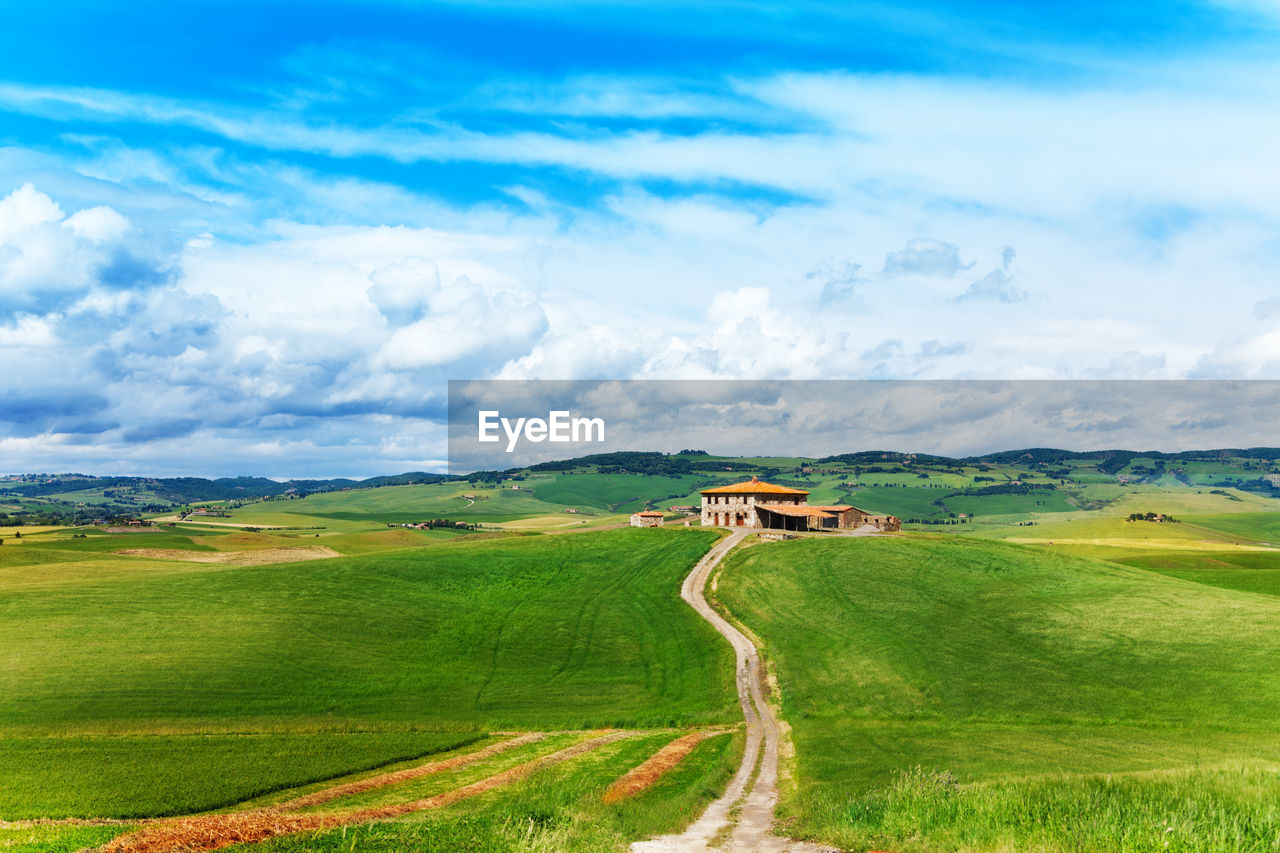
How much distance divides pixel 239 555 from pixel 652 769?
361ft

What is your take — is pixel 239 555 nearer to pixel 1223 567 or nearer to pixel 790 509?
pixel 790 509

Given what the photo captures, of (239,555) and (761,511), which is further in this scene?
(239,555)

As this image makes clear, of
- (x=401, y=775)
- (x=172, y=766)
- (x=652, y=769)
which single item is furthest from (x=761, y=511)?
(x=172, y=766)

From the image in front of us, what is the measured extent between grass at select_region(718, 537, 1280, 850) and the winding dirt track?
1.42 m

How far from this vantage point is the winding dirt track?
2636 cm

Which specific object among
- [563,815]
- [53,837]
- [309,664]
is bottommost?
[309,664]

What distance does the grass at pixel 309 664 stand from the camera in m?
39.7

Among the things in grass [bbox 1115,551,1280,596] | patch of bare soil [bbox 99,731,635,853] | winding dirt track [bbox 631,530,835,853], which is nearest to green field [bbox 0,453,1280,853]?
winding dirt track [bbox 631,530,835,853]

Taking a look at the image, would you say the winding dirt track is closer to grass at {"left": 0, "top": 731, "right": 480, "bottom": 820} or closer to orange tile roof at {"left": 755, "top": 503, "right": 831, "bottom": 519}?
grass at {"left": 0, "top": 731, "right": 480, "bottom": 820}

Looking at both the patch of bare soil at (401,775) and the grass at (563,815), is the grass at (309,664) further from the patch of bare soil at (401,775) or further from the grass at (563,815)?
the grass at (563,815)

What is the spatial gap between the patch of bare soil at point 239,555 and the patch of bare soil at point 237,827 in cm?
8863

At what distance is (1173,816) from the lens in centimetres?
2252

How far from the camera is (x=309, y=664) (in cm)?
5841

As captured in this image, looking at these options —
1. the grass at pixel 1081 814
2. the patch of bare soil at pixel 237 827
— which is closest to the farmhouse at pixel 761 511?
the patch of bare soil at pixel 237 827
